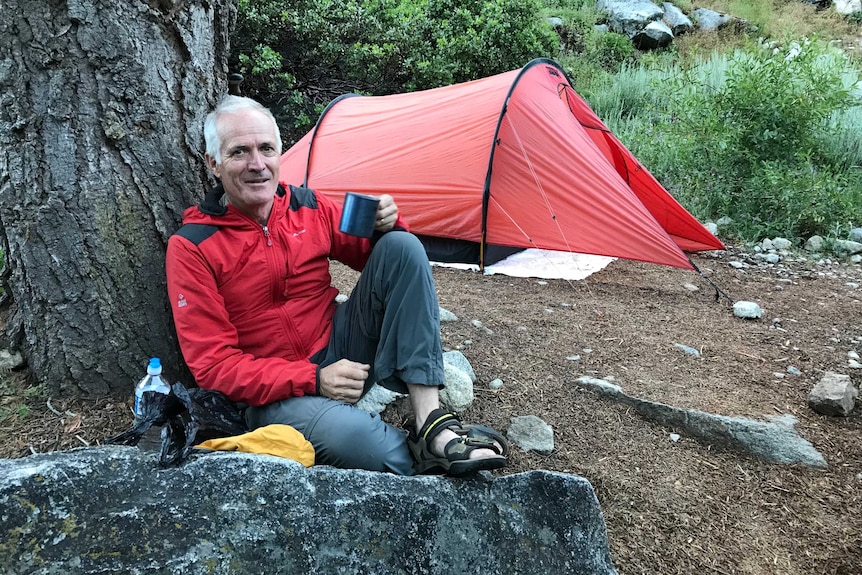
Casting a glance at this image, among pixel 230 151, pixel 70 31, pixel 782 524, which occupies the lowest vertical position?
pixel 782 524

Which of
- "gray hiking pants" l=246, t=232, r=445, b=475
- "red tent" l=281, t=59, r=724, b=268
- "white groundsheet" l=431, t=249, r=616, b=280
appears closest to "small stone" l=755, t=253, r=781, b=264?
"red tent" l=281, t=59, r=724, b=268

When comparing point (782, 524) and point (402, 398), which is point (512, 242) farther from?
point (782, 524)

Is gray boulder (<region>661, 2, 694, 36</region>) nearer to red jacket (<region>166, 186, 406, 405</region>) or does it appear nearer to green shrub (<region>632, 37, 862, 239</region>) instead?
green shrub (<region>632, 37, 862, 239</region>)

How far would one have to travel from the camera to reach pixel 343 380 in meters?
1.94

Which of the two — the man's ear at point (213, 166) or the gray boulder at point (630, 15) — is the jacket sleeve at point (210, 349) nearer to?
the man's ear at point (213, 166)

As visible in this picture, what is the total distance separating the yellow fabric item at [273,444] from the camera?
165 cm

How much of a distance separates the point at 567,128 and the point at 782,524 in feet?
11.4

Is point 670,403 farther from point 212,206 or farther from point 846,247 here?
point 846,247

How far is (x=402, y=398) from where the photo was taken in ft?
8.34

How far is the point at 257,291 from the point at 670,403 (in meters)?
1.78

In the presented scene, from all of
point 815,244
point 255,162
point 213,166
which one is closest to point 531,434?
point 255,162

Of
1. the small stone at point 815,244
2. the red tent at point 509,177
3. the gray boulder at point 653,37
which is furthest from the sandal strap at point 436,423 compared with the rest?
the gray boulder at point 653,37

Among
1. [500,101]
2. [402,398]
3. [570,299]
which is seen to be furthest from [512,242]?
[402,398]

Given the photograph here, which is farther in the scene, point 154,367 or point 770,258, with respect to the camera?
point 770,258
